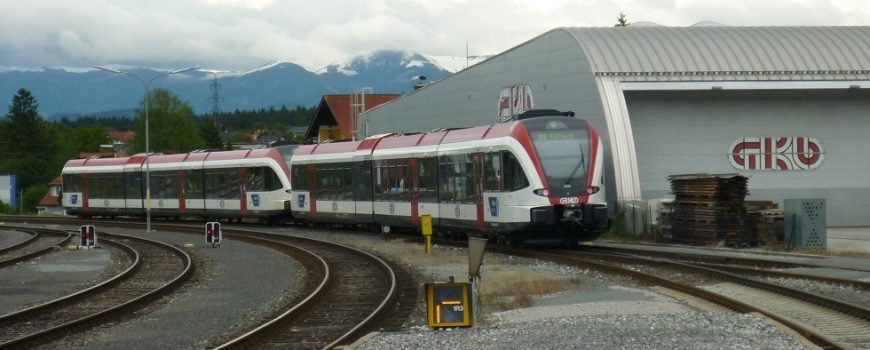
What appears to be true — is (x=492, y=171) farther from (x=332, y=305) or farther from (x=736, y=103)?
(x=736, y=103)

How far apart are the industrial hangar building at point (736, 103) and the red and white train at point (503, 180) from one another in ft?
25.5

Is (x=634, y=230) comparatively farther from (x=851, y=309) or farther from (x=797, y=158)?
(x=851, y=309)

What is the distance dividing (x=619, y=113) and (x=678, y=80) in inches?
115

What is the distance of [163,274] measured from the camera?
2366 cm

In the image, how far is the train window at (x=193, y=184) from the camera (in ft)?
156

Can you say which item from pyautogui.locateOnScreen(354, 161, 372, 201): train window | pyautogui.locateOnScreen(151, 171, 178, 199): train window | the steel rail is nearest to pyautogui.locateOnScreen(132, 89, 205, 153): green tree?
pyautogui.locateOnScreen(151, 171, 178, 199): train window

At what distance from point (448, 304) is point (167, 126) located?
129262 mm

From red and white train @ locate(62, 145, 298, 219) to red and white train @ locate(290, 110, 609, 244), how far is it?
997 cm

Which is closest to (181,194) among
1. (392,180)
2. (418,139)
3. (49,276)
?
(392,180)

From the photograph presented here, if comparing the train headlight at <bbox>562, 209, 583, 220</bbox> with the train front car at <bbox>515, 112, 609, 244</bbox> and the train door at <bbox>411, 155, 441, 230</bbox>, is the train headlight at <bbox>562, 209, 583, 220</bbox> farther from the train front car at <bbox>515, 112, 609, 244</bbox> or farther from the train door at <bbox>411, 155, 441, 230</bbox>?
the train door at <bbox>411, 155, 441, 230</bbox>

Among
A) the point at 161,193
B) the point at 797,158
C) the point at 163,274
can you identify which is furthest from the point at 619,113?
the point at 161,193

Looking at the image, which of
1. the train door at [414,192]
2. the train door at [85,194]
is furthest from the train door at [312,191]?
the train door at [85,194]

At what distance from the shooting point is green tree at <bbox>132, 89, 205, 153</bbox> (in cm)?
13662

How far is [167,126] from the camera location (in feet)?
457
